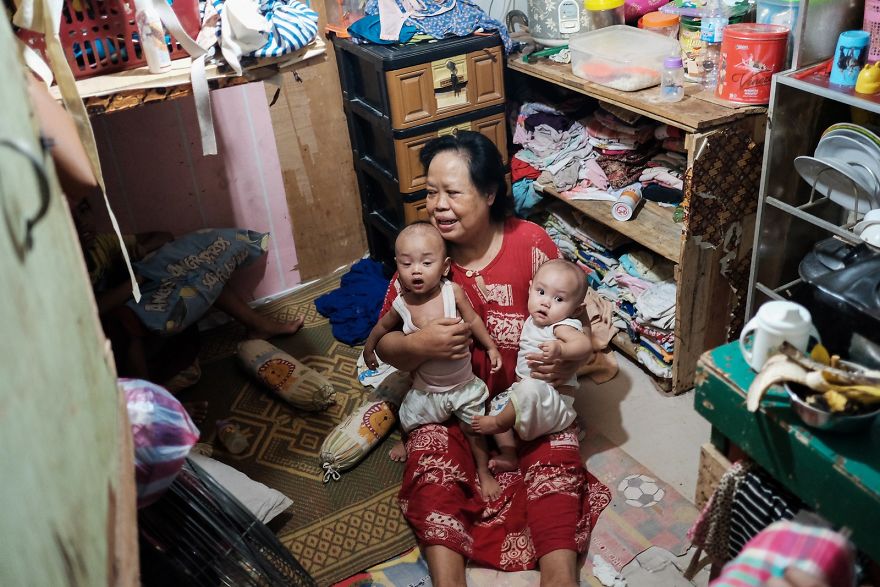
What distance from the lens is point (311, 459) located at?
2416 millimetres

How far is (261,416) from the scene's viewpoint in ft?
8.54

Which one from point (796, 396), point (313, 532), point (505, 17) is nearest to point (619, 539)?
point (313, 532)

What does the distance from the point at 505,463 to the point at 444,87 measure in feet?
4.15

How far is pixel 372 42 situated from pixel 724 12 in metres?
1.12

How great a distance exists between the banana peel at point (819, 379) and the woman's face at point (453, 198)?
116 cm

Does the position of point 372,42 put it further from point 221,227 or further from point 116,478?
point 116,478

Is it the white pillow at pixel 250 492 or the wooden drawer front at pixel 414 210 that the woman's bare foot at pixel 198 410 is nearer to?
the white pillow at pixel 250 492

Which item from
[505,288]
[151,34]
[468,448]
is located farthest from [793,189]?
[151,34]

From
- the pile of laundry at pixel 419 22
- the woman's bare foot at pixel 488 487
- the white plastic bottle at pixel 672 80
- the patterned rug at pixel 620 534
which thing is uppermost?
the pile of laundry at pixel 419 22

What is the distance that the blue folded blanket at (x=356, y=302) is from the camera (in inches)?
115

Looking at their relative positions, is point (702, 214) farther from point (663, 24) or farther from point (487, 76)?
point (487, 76)

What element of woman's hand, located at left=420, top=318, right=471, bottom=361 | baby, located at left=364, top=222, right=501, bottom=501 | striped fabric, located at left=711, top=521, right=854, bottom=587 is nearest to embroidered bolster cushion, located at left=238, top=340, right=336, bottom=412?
baby, located at left=364, top=222, right=501, bottom=501

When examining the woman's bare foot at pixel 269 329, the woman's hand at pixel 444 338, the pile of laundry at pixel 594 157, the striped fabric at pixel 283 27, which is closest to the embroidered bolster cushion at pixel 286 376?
the woman's bare foot at pixel 269 329

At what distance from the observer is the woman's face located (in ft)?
7.11
